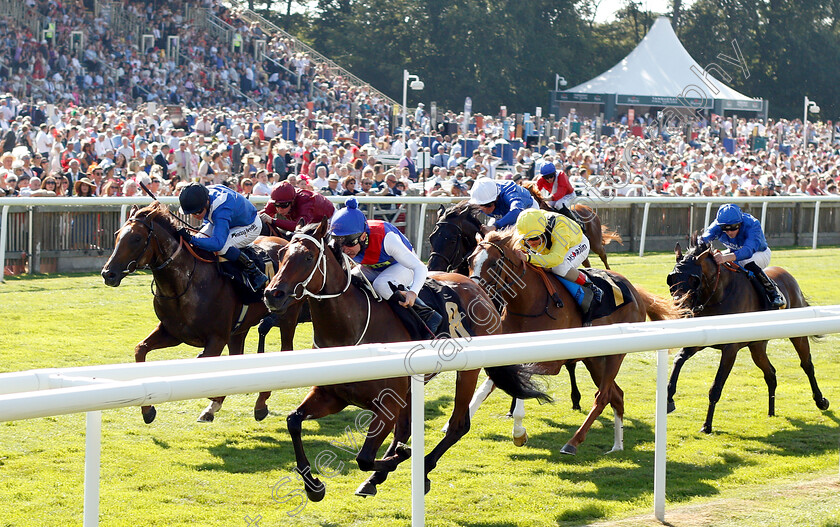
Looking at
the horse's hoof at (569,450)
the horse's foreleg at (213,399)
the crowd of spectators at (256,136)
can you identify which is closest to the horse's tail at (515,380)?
the horse's hoof at (569,450)

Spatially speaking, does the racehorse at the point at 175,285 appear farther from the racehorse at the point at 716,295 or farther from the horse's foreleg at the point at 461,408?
the racehorse at the point at 716,295

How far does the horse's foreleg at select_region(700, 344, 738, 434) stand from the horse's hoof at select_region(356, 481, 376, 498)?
2532mm

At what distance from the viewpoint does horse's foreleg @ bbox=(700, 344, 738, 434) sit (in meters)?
6.12

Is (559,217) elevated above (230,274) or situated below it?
above

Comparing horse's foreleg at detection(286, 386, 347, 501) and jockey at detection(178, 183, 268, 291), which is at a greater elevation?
jockey at detection(178, 183, 268, 291)

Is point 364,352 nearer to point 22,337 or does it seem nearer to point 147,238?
point 147,238

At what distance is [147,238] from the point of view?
6004 mm

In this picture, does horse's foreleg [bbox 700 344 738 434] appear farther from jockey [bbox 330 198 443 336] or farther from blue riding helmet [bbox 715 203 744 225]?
Answer: jockey [bbox 330 198 443 336]

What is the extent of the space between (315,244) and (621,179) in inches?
605

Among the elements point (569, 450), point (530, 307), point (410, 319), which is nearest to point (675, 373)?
point (530, 307)

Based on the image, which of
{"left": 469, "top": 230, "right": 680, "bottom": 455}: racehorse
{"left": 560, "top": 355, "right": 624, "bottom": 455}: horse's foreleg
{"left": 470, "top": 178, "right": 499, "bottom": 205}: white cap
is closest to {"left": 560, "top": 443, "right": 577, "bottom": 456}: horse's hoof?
{"left": 469, "top": 230, "right": 680, "bottom": 455}: racehorse

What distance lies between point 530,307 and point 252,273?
5.57 ft

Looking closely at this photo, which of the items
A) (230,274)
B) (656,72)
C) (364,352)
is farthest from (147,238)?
(656,72)

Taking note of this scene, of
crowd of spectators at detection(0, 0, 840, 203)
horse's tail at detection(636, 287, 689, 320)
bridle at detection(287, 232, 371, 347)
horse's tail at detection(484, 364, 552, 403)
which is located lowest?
horse's tail at detection(484, 364, 552, 403)
